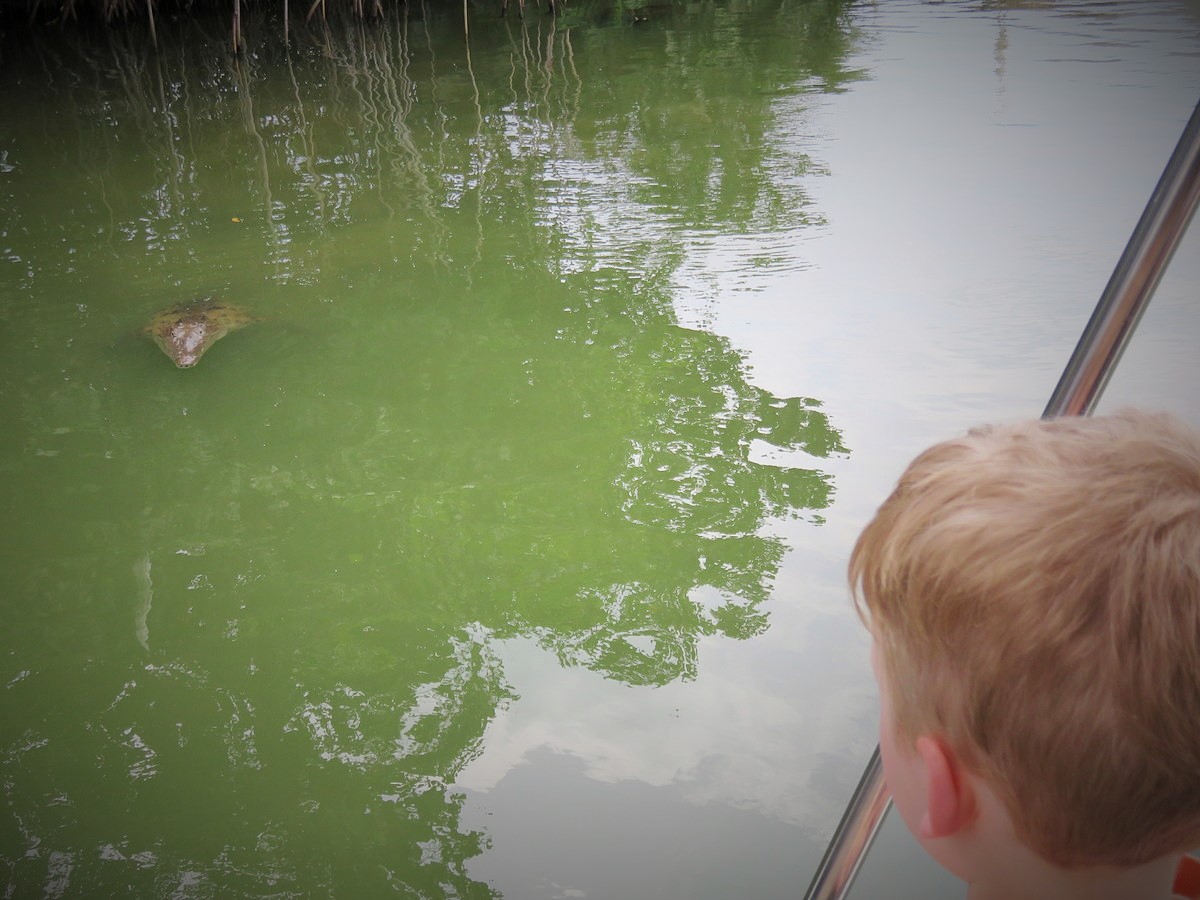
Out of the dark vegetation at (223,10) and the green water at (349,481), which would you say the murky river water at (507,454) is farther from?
the dark vegetation at (223,10)

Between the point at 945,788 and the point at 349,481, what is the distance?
6.47 ft

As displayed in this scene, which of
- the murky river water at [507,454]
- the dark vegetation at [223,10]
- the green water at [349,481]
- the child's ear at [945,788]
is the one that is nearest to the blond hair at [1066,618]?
the child's ear at [945,788]

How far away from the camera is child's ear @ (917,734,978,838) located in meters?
0.49

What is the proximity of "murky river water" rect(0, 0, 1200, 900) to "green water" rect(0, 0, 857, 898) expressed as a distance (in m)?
0.01

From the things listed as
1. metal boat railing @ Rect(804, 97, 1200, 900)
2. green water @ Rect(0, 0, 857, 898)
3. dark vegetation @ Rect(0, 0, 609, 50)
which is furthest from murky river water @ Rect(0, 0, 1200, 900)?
dark vegetation @ Rect(0, 0, 609, 50)

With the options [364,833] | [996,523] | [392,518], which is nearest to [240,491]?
[392,518]

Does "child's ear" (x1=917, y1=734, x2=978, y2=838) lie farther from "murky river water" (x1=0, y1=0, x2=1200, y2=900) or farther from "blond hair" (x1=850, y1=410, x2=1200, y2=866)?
"murky river water" (x1=0, y1=0, x2=1200, y2=900)

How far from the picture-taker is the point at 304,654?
72.1 inches

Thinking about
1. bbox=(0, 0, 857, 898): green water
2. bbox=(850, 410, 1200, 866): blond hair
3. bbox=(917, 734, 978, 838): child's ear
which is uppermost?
bbox=(850, 410, 1200, 866): blond hair

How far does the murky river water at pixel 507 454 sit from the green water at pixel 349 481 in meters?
0.01

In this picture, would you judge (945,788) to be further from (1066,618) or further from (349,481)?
(349,481)

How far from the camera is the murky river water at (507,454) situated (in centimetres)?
151

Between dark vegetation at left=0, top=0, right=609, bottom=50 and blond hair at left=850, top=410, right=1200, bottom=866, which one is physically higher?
blond hair at left=850, top=410, right=1200, bottom=866

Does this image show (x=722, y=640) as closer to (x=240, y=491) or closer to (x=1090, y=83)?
(x=240, y=491)
